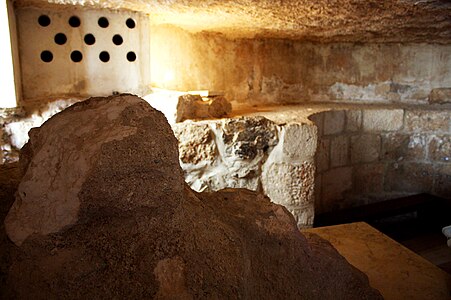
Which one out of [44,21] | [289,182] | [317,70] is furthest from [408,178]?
[44,21]

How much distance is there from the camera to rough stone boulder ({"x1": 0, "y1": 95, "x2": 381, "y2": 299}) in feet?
1.91

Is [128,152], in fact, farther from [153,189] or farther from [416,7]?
[416,7]

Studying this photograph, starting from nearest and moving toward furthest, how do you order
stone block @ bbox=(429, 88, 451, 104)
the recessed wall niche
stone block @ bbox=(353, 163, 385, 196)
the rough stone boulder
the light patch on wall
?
the rough stone boulder
the light patch on wall
the recessed wall niche
stone block @ bbox=(353, 163, 385, 196)
stone block @ bbox=(429, 88, 451, 104)

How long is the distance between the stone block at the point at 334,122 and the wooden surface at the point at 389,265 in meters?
1.33

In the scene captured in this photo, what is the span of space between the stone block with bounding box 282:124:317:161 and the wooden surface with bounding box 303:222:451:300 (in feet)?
1.98

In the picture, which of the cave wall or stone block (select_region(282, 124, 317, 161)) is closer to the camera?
A: stone block (select_region(282, 124, 317, 161))

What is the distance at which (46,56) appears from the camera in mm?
1961

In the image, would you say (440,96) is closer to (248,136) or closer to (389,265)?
(248,136)

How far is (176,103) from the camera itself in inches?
75.3

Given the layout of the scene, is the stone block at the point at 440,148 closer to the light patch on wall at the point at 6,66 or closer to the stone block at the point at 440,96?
the stone block at the point at 440,96

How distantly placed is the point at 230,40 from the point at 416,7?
1458mm

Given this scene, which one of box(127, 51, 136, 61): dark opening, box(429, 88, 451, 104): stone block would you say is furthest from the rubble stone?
box(429, 88, 451, 104): stone block

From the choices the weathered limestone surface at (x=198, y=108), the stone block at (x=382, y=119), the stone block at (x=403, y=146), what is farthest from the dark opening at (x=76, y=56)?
the stone block at (x=403, y=146)

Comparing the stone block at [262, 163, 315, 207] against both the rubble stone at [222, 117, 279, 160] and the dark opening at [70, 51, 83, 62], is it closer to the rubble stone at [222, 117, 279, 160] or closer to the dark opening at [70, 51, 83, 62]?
the rubble stone at [222, 117, 279, 160]
